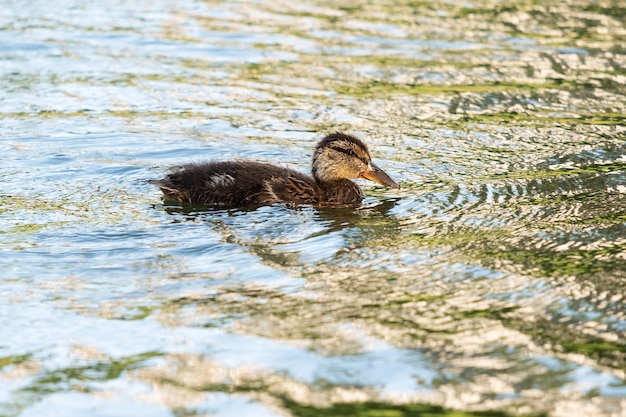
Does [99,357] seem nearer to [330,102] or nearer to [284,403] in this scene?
[284,403]

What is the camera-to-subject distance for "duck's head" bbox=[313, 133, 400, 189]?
28.2 ft

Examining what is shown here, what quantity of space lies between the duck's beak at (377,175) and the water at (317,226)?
14cm

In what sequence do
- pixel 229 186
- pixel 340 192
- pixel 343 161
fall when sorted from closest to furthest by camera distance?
pixel 229 186
pixel 340 192
pixel 343 161

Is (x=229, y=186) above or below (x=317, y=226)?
above

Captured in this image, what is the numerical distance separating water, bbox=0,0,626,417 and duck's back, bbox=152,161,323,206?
6.9 inches

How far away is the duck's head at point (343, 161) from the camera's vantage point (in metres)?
8.59

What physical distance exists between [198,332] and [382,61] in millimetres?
7777

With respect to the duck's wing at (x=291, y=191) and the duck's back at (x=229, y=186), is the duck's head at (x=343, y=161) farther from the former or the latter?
the duck's back at (x=229, y=186)

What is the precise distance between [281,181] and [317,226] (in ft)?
2.49

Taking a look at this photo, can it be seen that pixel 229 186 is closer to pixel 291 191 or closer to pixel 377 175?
pixel 291 191

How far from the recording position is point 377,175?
28.3 ft

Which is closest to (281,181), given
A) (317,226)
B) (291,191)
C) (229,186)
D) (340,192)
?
(291,191)

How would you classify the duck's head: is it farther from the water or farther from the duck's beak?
the water

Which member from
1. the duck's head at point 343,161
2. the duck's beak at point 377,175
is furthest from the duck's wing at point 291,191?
the duck's beak at point 377,175
